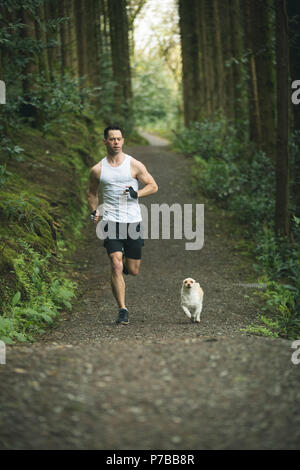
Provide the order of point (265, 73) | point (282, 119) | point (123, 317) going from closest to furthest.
Result: point (123, 317)
point (282, 119)
point (265, 73)

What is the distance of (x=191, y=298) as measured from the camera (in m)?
8.02

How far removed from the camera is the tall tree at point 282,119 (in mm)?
12227

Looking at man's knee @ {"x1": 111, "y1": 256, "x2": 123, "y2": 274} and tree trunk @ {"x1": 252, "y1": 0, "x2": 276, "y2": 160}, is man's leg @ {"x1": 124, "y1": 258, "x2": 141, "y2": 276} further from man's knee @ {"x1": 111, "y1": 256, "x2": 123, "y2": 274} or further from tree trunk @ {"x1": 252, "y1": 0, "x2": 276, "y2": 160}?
tree trunk @ {"x1": 252, "y1": 0, "x2": 276, "y2": 160}

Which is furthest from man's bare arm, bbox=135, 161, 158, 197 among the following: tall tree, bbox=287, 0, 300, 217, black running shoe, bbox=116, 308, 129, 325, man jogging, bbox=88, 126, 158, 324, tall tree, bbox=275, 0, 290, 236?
tall tree, bbox=287, 0, 300, 217

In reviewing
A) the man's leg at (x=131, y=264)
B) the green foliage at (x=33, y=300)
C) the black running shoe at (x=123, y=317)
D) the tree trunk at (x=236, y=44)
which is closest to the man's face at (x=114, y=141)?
the man's leg at (x=131, y=264)

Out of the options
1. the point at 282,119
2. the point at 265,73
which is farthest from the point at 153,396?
the point at 265,73

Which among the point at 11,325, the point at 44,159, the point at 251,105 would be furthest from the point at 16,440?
the point at 251,105

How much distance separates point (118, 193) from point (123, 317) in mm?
1815

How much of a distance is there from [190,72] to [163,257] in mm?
23378

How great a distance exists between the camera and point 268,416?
146 inches

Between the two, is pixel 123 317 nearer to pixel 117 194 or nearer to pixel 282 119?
pixel 117 194

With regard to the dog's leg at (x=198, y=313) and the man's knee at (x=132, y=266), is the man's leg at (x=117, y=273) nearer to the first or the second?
the man's knee at (x=132, y=266)

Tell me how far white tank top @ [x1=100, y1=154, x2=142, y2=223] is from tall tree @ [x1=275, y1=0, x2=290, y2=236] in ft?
20.4

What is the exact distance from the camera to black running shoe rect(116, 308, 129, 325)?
784 centimetres
